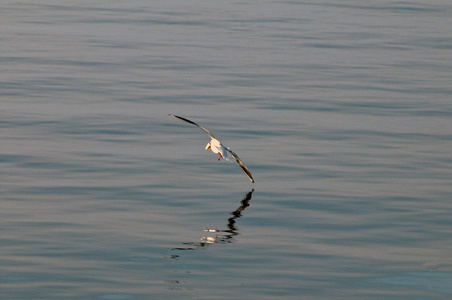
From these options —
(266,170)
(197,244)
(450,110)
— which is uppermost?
(450,110)

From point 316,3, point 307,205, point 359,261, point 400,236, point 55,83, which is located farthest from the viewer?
point 316,3

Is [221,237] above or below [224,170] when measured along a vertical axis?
below

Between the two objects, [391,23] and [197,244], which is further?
[391,23]

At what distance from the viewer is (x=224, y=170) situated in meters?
13.8

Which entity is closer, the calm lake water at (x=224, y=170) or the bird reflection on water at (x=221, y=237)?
the calm lake water at (x=224, y=170)

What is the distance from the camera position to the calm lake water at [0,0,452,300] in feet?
30.9

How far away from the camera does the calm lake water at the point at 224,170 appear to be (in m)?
9.43

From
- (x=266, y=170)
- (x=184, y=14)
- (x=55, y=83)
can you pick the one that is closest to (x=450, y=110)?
(x=266, y=170)

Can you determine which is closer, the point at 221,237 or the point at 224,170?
the point at 221,237

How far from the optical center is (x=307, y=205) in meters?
11.8

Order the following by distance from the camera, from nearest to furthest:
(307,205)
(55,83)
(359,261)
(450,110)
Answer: (359,261)
(307,205)
(450,110)
(55,83)

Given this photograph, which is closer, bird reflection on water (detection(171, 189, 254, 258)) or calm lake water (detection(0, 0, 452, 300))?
calm lake water (detection(0, 0, 452, 300))

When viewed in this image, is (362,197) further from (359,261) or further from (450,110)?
(450,110)

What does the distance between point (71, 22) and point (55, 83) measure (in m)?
11.8
